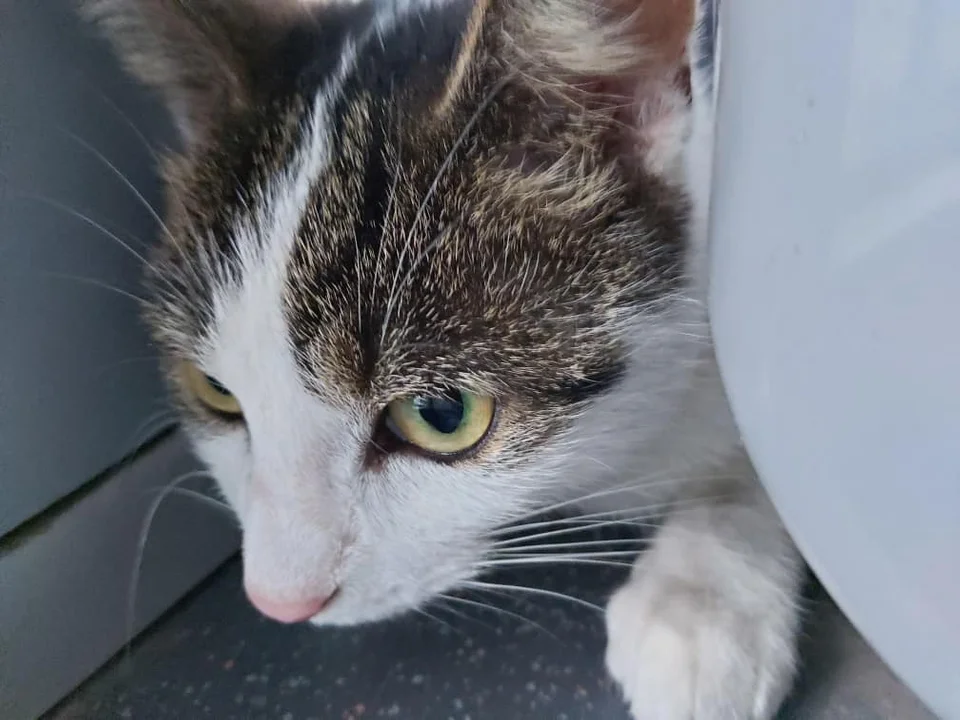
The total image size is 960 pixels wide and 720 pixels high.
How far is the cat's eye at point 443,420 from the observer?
0.62 meters

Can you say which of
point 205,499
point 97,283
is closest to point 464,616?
point 205,499

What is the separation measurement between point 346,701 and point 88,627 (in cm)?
24

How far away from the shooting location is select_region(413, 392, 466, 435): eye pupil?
2.03ft

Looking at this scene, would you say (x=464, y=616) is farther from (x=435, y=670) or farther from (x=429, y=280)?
(x=429, y=280)

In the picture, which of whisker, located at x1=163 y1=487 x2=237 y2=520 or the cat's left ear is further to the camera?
whisker, located at x1=163 y1=487 x2=237 y2=520

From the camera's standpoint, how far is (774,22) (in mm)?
401

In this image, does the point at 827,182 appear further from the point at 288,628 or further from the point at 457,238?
the point at 288,628

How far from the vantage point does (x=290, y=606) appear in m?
0.62

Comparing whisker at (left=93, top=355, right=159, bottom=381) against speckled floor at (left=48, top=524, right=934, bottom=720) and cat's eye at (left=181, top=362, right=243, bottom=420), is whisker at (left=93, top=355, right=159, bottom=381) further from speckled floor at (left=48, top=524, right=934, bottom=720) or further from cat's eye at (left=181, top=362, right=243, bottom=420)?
speckled floor at (left=48, top=524, right=934, bottom=720)

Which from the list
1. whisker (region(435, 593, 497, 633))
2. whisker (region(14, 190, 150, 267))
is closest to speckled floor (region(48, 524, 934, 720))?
whisker (region(435, 593, 497, 633))

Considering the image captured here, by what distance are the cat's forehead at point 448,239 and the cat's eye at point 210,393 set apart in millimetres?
97

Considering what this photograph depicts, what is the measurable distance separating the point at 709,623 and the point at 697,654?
27 mm

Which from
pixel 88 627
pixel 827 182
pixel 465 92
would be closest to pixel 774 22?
pixel 827 182

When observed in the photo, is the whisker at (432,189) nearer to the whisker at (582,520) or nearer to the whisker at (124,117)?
the whisker at (582,520)
